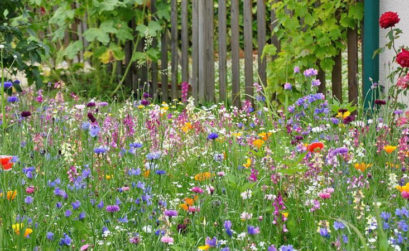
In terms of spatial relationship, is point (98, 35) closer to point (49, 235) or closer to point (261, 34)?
point (261, 34)

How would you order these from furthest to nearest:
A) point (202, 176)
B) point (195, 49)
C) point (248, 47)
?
point (195, 49) → point (248, 47) → point (202, 176)

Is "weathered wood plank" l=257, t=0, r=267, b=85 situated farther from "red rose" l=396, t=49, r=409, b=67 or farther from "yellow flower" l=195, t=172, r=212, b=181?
"yellow flower" l=195, t=172, r=212, b=181

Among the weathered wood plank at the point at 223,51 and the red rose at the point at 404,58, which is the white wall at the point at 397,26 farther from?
the weathered wood plank at the point at 223,51

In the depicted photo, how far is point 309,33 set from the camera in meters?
5.26

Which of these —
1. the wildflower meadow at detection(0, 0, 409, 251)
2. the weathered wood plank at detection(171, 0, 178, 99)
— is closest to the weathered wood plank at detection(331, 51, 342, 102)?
the wildflower meadow at detection(0, 0, 409, 251)

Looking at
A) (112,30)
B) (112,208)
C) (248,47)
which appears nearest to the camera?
(112,208)

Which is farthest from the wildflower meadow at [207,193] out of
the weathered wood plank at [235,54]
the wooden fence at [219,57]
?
the weathered wood plank at [235,54]

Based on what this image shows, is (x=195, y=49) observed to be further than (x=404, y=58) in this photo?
Yes

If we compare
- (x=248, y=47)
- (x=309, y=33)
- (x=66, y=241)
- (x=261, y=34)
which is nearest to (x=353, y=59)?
(x=309, y=33)

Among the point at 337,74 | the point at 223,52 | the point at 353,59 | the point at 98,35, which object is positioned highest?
the point at 98,35

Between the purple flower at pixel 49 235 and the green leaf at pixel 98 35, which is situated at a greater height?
the green leaf at pixel 98 35

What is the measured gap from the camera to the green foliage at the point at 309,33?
5.11 metres

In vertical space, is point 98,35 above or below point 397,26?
above

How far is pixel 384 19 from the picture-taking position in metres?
4.32
